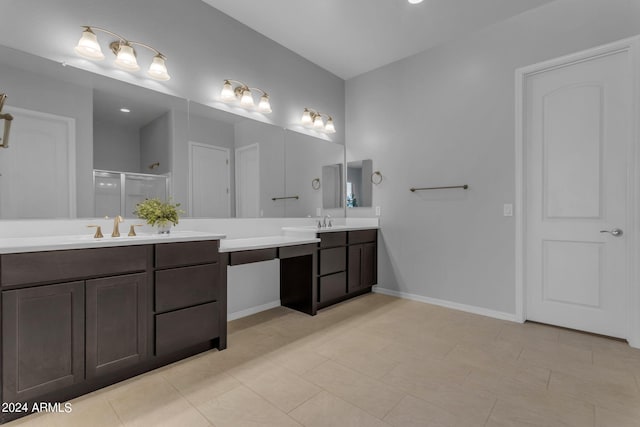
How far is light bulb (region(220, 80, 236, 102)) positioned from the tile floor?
2202 millimetres

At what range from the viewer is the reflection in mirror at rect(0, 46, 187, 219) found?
1899 mm

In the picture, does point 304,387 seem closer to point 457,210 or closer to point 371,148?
point 457,210

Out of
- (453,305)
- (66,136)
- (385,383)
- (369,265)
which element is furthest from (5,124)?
(453,305)

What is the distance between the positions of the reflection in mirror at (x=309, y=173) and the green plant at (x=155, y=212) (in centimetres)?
144

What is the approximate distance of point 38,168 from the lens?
196cm

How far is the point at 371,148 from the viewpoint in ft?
13.5

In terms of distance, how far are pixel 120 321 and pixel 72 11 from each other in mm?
2158

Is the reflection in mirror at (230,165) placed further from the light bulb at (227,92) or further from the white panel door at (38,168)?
the white panel door at (38,168)

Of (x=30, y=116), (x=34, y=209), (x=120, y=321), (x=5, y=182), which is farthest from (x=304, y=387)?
(x=30, y=116)

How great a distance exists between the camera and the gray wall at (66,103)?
191 cm

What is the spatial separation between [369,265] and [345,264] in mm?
498

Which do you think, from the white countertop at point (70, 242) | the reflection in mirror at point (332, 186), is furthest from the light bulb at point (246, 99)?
the white countertop at point (70, 242)

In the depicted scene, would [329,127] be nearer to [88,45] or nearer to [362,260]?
[362,260]

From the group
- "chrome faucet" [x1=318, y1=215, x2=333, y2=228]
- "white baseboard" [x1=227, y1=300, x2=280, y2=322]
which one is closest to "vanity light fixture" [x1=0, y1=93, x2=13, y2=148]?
"white baseboard" [x1=227, y1=300, x2=280, y2=322]
